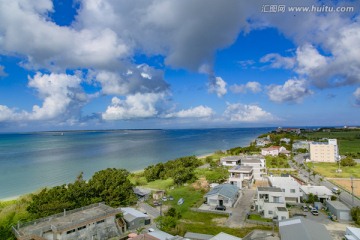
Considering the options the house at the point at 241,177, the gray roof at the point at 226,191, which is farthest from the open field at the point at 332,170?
the gray roof at the point at 226,191

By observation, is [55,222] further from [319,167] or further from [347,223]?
[319,167]

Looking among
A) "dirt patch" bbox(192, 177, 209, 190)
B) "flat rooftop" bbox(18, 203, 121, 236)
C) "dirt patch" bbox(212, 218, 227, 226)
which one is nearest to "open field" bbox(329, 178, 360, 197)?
"dirt patch" bbox(192, 177, 209, 190)

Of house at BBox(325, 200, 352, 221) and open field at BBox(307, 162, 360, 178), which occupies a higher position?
house at BBox(325, 200, 352, 221)

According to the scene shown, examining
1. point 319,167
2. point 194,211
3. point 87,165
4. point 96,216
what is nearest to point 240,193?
point 194,211

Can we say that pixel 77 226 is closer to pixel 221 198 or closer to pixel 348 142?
pixel 221 198

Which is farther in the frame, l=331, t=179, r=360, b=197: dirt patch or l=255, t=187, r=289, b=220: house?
l=331, t=179, r=360, b=197: dirt patch

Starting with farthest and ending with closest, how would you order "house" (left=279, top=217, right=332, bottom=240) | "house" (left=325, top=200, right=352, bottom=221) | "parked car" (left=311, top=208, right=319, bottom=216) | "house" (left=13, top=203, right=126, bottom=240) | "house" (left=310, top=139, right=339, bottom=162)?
"house" (left=310, top=139, right=339, bottom=162) → "parked car" (left=311, top=208, right=319, bottom=216) → "house" (left=325, top=200, right=352, bottom=221) → "house" (left=13, top=203, right=126, bottom=240) → "house" (left=279, top=217, right=332, bottom=240)

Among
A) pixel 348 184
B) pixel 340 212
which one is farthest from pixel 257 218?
pixel 348 184

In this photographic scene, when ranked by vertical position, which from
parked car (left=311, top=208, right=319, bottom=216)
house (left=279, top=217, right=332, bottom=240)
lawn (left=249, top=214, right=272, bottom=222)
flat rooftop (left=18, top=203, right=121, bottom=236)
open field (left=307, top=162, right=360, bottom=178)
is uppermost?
flat rooftop (left=18, top=203, right=121, bottom=236)

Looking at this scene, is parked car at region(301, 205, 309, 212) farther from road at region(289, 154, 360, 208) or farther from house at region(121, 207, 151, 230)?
house at region(121, 207, 151, 230)

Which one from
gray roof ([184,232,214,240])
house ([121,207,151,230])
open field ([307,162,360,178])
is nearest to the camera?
gray roof ([184,232,214,240])
